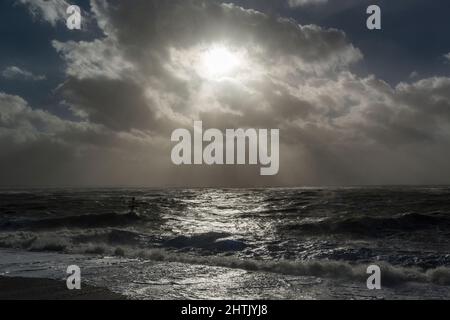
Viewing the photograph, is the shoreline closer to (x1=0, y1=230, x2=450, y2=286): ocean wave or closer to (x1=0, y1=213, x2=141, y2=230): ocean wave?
(x1=0, y1=230, x2=450, y2=286): ocean wave

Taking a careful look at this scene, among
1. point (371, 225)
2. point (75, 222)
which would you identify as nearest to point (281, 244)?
point (371, 225)

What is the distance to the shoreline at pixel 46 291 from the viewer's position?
917 centimetres

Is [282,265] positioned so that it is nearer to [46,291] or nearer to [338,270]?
[338,270]

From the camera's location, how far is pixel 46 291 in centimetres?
973

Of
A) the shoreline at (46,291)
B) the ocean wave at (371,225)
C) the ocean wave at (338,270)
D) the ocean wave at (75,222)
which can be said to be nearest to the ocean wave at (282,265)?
the ocean wave at (338,270)

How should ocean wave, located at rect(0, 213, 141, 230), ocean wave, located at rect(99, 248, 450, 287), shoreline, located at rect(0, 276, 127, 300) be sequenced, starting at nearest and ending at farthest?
shoreline, located at rect(0, 276, 127, 300)
ocean wave, located at rect(99, 248, 450, 287)
ocean wave, located at rect(0, 213, 141, 230)

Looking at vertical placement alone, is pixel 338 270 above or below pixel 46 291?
below

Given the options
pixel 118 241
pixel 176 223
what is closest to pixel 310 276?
pixel 118 241

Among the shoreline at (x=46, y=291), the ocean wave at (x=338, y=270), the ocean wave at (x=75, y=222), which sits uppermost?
the shoreline at (x=46, y=291)

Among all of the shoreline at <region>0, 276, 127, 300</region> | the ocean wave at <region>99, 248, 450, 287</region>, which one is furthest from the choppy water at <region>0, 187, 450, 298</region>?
the shoreline at <region>0, 276, 127, 300</region>

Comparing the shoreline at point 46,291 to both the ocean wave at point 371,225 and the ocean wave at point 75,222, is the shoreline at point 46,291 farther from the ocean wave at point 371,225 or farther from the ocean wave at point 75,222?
the ocean wave at point 75,222

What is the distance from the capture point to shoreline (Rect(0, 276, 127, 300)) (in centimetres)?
917
